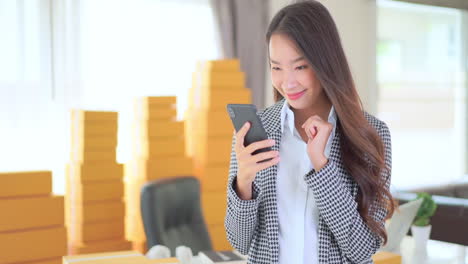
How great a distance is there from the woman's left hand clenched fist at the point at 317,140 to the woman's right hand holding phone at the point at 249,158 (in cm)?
6

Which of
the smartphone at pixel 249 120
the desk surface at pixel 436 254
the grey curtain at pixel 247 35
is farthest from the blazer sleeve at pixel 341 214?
the grey curtain at pixel 247 35

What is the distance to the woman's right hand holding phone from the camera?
107 centimetres

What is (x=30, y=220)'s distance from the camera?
10.3ft

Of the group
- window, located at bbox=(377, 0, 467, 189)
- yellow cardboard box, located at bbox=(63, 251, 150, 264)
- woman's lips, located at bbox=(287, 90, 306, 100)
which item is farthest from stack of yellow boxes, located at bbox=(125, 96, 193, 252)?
window, located at bbox=(377, 0, 467, 189)

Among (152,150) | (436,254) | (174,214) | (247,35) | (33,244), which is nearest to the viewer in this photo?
(436,254)

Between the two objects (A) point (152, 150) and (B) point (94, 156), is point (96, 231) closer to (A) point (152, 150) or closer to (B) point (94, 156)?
(B) point (94, 156)

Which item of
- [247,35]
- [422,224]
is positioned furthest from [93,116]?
[422,224]

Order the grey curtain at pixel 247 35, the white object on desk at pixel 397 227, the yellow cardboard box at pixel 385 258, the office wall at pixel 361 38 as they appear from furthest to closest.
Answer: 1. the office wall at pixel 361 38
2. the grey curtain at pixel 247 35
3. the white object on desk at pixel 397 227
4. the yellow cardboard box at pixel 385 258

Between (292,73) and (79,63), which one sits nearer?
(292,73)

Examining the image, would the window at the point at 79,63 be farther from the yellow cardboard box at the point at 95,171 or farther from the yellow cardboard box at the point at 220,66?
the yellow cardboard box at the point at 220,66

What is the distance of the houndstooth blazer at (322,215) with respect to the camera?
1078mm

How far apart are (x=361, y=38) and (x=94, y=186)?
3.52m

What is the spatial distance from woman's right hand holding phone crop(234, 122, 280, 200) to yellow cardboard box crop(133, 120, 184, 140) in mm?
2779

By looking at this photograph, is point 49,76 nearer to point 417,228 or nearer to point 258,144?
point 417,228
